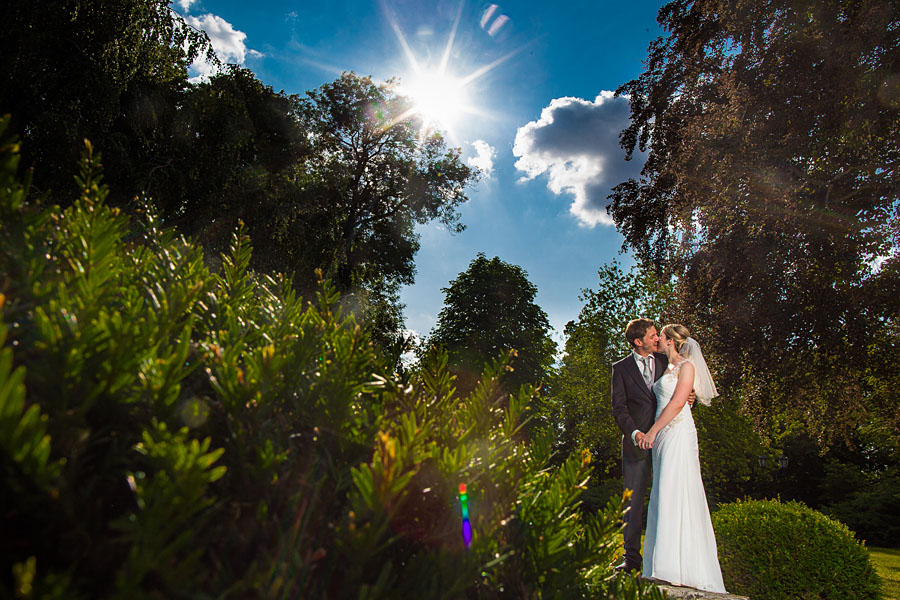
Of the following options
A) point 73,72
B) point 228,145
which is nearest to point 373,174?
point 228,145

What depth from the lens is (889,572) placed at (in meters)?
15.2

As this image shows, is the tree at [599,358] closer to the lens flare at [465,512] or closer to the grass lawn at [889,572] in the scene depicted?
the grass lawn at [889,572]

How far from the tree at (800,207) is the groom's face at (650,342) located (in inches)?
314

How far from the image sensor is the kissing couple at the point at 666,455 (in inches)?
242

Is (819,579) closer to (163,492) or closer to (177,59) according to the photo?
(163,492)

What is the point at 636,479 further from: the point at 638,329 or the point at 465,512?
the point at 465,512

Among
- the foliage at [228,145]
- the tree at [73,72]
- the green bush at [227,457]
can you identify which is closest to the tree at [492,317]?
the foliage at [228,145]

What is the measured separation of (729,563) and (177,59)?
20.4 m

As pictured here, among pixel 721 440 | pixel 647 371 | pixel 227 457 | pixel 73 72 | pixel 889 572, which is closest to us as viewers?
pixel 227 457

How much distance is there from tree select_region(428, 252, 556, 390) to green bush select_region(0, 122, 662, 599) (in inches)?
1288

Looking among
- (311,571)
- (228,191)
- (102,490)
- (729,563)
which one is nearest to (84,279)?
(102,490)

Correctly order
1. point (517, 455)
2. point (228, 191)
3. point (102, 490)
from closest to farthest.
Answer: point (102, 490)
point (517, 455)
point (228, 191)

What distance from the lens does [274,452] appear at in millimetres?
1012

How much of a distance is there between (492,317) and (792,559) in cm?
2835
